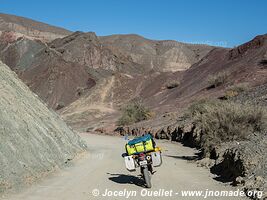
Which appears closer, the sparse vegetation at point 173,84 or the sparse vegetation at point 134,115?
the sparse vegetation at point 134,115

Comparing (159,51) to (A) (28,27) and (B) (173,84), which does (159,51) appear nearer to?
(A) (28,27)

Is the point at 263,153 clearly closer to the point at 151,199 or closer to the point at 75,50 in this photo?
the point at 151,199

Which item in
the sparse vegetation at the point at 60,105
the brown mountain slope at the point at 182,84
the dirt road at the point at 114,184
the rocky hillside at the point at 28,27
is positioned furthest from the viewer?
the rocky hillside at the point at 28,27

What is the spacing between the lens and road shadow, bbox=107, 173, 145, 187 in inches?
474

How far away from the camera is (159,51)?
154 m

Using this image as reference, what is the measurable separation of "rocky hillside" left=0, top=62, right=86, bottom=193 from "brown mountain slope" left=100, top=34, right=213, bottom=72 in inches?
4136

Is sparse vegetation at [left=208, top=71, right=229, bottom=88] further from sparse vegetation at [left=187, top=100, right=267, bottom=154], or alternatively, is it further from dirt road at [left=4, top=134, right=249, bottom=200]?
dirt road at [left=4, top=134, right=249, bottom=200]

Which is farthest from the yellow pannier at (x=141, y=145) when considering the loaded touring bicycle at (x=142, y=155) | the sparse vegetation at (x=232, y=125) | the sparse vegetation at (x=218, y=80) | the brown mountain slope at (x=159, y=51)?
the brown mountain slope at (x=159, y=51)

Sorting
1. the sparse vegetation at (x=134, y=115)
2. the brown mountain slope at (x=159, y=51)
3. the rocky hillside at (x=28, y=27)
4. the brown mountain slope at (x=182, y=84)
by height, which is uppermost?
the rocky hillside at (x=28, y=27)

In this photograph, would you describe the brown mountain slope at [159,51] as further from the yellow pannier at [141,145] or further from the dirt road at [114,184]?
the yellow pannier at [141,145]

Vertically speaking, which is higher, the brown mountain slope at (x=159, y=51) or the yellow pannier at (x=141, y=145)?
the brown mountain slope at (x=159, y=51)

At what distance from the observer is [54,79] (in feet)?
269

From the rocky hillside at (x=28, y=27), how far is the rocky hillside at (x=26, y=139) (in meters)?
121

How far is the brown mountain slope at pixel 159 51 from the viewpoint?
136 meters
